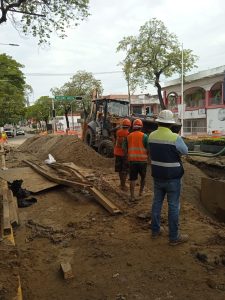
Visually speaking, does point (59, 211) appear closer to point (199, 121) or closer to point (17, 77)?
point (199, 121)

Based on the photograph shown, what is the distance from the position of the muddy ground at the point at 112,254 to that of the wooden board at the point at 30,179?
1.21 m

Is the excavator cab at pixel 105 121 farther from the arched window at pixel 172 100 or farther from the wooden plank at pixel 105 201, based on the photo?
the arched window at pixel 172 100

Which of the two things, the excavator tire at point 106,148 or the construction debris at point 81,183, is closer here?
the construction debris at point 81,183

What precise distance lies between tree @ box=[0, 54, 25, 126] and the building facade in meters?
21.4

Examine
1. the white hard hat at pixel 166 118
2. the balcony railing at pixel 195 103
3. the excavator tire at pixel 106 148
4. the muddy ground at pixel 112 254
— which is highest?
the balcony railing at pixel 195 103

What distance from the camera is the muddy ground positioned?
450cm

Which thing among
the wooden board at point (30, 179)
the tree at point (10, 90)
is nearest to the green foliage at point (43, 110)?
the tree at point (10, 90)

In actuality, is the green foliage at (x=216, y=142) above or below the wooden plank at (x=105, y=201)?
above

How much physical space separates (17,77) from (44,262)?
60804mm

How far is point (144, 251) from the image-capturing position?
5594 millimetres

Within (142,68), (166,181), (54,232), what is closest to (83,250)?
(54,232)

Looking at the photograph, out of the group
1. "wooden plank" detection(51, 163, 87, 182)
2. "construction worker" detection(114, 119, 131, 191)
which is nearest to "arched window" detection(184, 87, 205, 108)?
"wooden plank" detection(51, 163, 87, 182)

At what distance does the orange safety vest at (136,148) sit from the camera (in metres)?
8.27

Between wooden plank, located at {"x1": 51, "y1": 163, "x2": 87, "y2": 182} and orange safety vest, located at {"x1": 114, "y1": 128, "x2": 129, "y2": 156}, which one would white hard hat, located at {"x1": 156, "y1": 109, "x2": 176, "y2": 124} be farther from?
wooden plank, located at {"x1": 51, "y1": 163, "x2": 87, "y2": 182}
